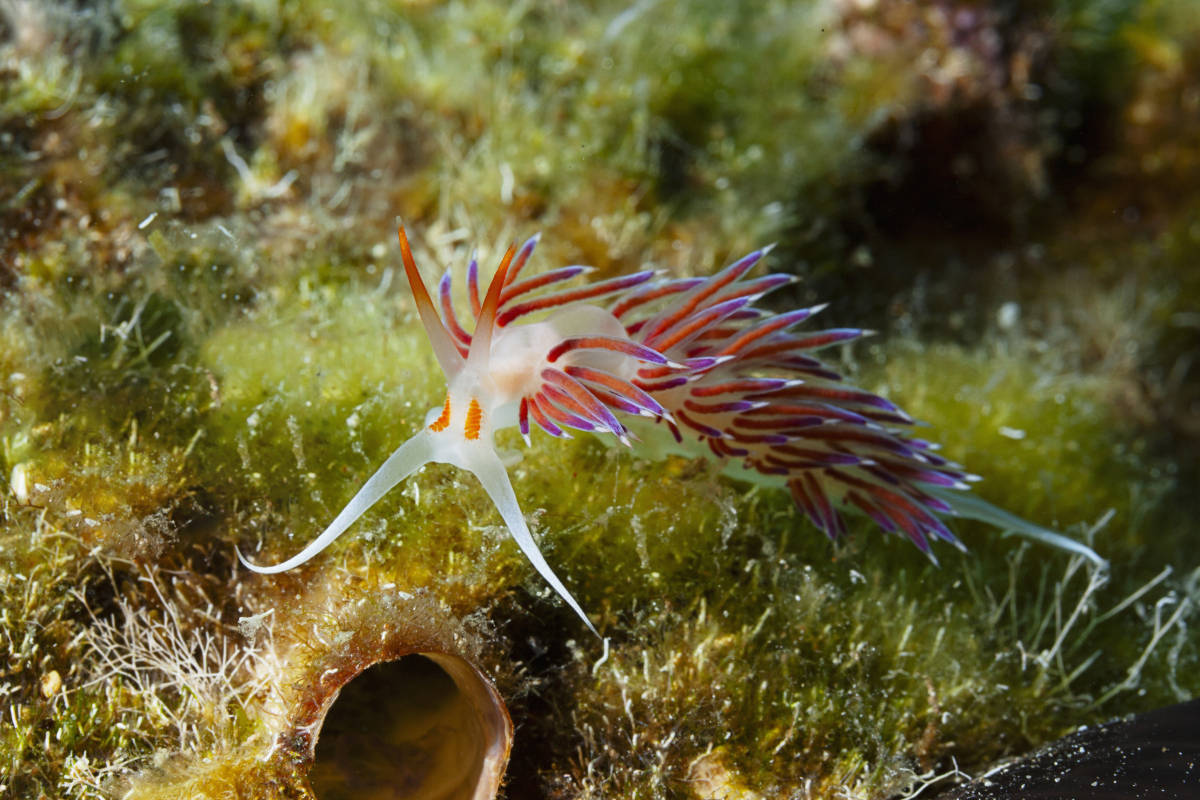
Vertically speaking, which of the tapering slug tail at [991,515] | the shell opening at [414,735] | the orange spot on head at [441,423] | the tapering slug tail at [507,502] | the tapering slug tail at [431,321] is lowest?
the shell opening at [414,735]

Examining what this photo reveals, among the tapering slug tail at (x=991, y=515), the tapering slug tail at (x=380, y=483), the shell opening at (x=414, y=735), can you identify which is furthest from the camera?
the tapering slug tail at (x=991, y=515)

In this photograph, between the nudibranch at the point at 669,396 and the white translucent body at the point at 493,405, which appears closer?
the white translucent body at the point at 493,405

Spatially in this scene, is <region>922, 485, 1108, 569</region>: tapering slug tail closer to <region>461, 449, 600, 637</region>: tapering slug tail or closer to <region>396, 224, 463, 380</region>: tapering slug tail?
<region>461, 449, 600, 637</region>: tapering slug tail

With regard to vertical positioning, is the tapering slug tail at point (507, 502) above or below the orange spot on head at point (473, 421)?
below

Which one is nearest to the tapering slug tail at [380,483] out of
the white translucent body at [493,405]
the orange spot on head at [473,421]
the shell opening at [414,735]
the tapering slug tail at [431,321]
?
the white translucent body at [493,405]

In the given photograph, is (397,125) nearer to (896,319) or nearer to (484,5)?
(484,5)

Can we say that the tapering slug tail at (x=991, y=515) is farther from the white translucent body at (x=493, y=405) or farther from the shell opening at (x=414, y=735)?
the shell opening at (x=414, y=735)

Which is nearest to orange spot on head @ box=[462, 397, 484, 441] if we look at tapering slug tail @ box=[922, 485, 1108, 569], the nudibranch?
the nudibranch

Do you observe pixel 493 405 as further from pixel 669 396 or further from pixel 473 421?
pixel 669 396
